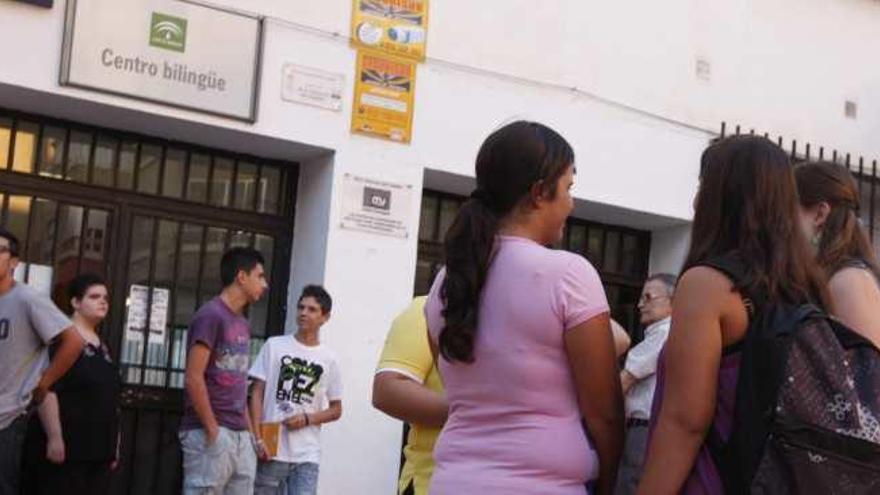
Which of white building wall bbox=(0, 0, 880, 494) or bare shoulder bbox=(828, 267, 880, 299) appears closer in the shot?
bare shoulder bbox=(828, 267, 880, 299)

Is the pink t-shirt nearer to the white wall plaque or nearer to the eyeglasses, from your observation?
the eyeglasses

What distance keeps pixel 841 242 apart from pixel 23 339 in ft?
16.0

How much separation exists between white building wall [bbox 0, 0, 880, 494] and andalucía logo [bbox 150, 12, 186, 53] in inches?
12.2

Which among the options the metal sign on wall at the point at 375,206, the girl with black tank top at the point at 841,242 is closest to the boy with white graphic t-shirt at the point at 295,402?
the metal sign on wall at the point at 375,206

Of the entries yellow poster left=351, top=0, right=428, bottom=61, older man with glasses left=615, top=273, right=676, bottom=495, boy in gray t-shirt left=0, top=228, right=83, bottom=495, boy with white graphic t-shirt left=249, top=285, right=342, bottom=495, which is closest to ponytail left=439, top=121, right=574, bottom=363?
older man with glasses left=615, top=273, right=676, bottom=495

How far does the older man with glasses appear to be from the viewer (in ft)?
14.0

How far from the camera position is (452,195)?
33.0 feet

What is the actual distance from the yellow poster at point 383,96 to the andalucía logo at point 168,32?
4.16 feet

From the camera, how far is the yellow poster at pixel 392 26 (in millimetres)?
9023

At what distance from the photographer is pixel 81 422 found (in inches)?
287

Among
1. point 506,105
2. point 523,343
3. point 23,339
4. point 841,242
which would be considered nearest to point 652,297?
point 506,105


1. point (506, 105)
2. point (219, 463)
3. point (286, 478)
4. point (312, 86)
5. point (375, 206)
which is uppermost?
point (506, 105)

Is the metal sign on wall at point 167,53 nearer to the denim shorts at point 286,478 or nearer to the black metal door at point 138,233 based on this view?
the black metal door at point 138,233

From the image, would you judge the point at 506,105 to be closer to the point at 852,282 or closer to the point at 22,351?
the point at 22,351
